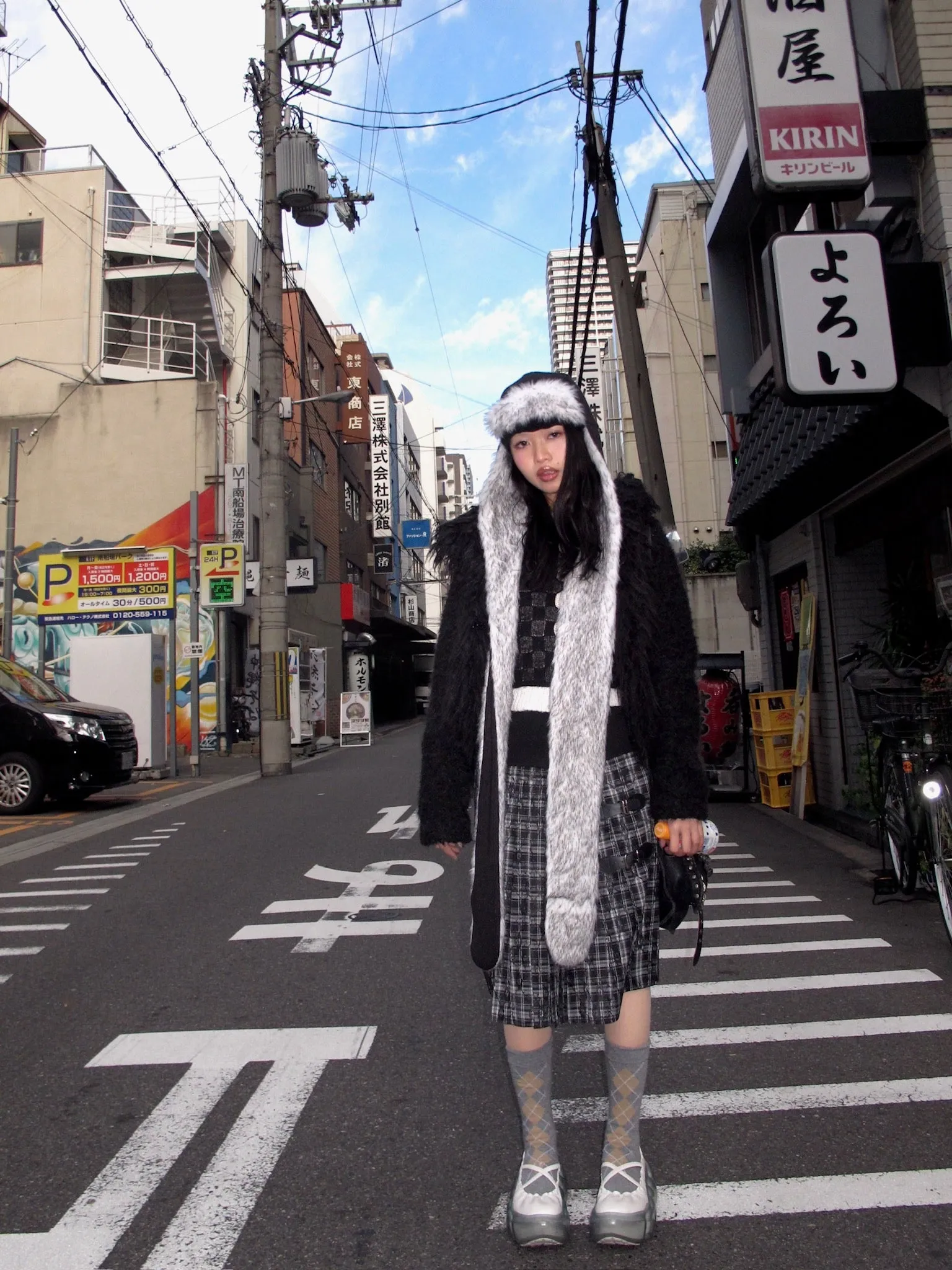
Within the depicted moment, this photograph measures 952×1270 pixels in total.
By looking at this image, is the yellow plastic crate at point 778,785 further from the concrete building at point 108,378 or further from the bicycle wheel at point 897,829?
the concrete building at point 108,378

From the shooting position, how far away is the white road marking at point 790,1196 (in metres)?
2.27

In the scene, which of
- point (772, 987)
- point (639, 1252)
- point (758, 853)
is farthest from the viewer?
point (758, 853)

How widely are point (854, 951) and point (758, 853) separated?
9.23 feet

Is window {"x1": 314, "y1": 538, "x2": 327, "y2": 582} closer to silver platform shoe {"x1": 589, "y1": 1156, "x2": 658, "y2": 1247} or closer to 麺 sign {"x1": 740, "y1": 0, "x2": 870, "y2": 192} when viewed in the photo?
麺 sign {"x1": 740, "y1": 0, "x2": 870, "y2": 192}

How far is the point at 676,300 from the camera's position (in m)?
35.3

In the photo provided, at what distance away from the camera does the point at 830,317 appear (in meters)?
5.96

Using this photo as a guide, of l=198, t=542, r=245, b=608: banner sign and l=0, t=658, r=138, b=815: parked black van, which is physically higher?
l=198, t=542, r=245, b=608: banner sign

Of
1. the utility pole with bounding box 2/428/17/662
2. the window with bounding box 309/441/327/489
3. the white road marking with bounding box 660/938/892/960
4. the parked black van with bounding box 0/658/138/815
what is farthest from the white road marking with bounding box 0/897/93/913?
the window with bounding box 309/441/327/489

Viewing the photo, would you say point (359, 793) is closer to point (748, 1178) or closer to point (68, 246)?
point (748, 1178)

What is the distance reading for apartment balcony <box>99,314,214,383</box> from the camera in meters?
23.7

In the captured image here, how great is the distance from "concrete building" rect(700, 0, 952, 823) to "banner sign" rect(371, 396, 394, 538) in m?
30.2

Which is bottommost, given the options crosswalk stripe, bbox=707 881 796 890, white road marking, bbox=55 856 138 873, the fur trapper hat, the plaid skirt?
crosswalk stripe, bbox=707 881 796 890

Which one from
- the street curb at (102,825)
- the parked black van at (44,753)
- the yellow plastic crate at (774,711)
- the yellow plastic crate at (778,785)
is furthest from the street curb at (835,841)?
the parked black van at (44,753)

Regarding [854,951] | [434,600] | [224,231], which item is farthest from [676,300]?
[434,600]
